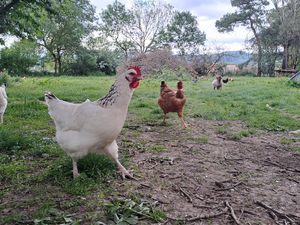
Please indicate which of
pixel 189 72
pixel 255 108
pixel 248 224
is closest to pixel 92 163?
pixel 248 224

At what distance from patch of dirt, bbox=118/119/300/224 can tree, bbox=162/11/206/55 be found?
3277 cm

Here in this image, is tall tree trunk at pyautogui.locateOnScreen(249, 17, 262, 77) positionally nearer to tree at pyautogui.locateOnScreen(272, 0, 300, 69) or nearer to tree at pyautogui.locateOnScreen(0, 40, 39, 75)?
tree at pyautogui.locateOnScreen(272, 0, 300, 69)

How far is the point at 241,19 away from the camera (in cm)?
3672

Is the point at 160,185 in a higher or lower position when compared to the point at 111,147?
lower

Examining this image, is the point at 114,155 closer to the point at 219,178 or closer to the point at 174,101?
the point at 219,178

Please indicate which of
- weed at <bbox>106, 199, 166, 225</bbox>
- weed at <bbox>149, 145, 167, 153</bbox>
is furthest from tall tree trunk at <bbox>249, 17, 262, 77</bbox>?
weed at <bbox>106, 199, 166, 225</bbox>

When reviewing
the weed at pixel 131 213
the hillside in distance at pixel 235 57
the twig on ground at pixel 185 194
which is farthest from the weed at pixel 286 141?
→ the hillside in distance at pixel 235 57

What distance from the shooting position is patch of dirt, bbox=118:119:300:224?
2895 millimetres

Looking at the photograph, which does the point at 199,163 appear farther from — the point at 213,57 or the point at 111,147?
the point at 213,57

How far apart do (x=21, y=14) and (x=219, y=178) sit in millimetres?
9040

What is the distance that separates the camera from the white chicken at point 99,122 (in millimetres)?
3285

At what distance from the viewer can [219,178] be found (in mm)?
3730

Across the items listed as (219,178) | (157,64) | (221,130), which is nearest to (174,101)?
(221,130)

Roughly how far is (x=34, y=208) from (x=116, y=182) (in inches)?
35.1
